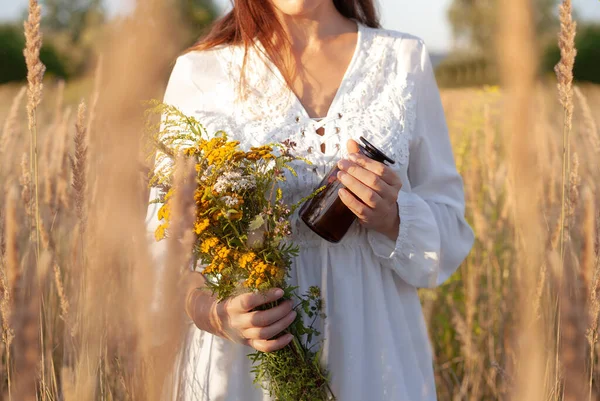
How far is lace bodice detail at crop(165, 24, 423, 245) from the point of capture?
1.45m

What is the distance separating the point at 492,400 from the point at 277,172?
175cm

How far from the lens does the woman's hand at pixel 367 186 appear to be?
1.23m

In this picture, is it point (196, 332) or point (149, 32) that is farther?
point (196, 332)

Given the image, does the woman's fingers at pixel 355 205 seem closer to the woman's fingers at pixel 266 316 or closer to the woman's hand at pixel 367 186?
the woman's hand at pixel 367 186

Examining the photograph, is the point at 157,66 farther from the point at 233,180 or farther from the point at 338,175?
the point at 338,175

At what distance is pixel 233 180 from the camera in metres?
1.06

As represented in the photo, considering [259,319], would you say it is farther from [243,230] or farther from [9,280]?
[9,280]

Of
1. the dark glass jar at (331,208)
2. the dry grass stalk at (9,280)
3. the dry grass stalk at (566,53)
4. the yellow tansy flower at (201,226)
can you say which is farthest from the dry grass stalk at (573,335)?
the dry grass stalk at (9,280)

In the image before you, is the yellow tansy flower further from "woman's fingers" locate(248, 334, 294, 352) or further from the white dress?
the white dress

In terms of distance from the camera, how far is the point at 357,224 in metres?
1.44

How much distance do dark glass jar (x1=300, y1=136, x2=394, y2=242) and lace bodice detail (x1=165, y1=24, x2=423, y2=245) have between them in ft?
0.46

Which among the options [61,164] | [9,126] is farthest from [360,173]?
[61,164]

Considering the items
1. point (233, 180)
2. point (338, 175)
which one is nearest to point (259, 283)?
point (233, 180)

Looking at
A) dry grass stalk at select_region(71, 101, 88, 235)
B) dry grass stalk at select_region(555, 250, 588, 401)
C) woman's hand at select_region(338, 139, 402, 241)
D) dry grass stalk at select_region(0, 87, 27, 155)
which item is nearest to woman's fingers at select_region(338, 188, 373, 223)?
woman's hand at select_region(338, 139, 402, 241)
